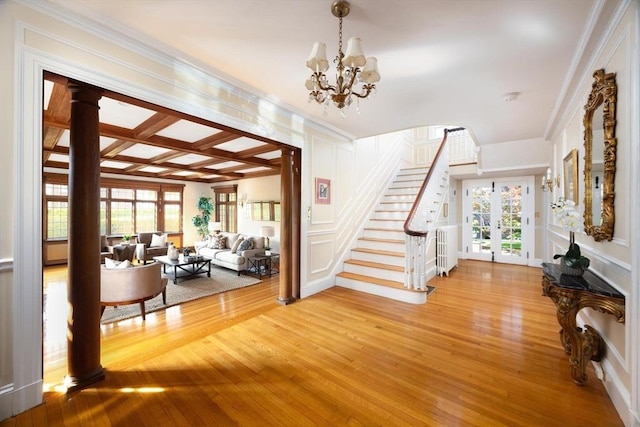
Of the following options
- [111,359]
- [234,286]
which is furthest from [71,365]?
[234,286]

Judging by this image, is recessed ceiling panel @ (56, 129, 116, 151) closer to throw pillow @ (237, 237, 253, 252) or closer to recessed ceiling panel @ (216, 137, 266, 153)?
recessed ceiling panel @ (216, 137, 266, 153)

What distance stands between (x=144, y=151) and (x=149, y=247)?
3.59m

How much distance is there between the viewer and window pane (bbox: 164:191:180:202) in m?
9.37

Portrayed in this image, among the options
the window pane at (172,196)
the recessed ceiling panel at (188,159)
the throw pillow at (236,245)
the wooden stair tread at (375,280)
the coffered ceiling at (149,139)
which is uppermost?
the recessed ceiling panel at (188,159)

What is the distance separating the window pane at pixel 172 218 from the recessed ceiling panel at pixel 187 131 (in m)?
5.61

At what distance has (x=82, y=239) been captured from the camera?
204 centimetres

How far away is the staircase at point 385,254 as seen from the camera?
13.6 ft

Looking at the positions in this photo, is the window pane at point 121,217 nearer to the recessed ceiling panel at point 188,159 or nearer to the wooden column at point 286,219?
the recessed ceiling panel at point 188,159

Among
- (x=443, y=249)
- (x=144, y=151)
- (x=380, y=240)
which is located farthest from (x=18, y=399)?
(x=443, y=249)

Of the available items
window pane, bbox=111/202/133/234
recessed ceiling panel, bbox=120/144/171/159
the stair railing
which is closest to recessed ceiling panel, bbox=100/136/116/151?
recessed ceiling panel, bbox=120/144/171/159

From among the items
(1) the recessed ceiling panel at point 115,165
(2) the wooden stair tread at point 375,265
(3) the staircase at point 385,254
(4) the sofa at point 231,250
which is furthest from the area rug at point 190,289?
(1) the recessed ceiling panel at point 115,165

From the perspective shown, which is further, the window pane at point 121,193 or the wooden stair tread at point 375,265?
the window pane at point 121,193

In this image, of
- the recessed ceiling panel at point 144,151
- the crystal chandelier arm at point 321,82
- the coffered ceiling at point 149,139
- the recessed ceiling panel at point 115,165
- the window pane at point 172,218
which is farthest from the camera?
the window pane at point 172,218

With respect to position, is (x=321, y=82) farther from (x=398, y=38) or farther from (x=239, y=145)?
(x=239, y=145)
